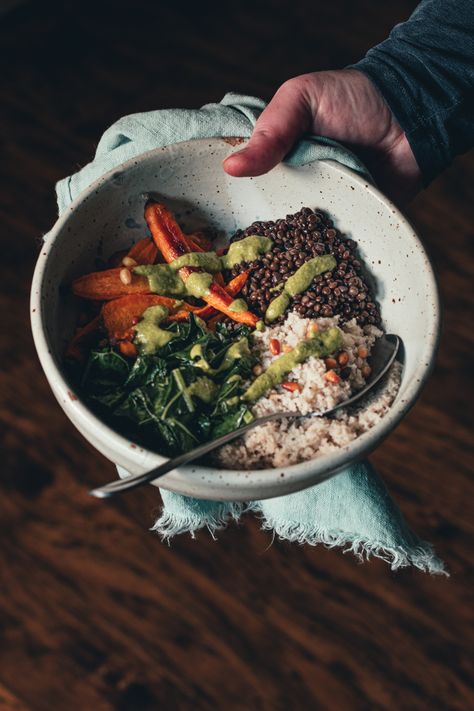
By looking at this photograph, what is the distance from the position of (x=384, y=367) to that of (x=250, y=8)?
103 inches

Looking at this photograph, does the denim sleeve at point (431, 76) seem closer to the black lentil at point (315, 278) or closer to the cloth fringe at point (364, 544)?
the black lentil at point (315, 278)

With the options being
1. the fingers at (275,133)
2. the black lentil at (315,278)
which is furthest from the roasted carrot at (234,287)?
the fingers at (275,133)

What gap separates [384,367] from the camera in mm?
1720

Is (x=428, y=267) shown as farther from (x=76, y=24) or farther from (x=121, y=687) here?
(x=76, y=24)

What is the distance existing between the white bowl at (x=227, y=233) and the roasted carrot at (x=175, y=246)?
59mm

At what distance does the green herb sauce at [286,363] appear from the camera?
1.62 metres

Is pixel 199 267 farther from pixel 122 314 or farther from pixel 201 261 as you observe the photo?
pixel 122 314

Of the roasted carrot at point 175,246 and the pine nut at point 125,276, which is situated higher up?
the roasted carrot at point 175,246

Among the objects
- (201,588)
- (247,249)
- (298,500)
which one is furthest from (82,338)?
(201,588)

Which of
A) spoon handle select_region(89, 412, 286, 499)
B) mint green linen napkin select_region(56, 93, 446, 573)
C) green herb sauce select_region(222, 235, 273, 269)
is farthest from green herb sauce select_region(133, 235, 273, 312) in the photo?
spoon handle select_region(89, 412, 286, 499)

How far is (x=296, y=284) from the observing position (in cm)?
177

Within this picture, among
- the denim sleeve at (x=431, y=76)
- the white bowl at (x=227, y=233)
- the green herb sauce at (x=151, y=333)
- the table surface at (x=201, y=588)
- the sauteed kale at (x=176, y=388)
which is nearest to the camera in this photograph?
the white bowl at (x=227, y=233)

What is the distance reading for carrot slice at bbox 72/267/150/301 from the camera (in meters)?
1.74

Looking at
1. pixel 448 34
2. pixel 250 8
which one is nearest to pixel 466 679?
pixel 448 34
